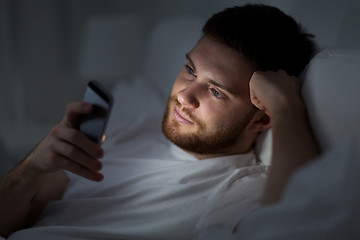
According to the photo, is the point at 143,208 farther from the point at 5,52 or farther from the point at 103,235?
the point at 5,52

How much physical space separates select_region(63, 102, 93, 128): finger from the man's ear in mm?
536

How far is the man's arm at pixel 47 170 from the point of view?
2.19ft

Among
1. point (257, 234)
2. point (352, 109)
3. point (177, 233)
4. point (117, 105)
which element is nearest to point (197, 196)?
point (177, 233)

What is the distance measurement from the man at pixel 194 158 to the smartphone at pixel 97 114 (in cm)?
2

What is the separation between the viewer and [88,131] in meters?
0.67

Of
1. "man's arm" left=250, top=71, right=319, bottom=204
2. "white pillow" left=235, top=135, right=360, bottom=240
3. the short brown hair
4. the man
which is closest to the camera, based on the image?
"white pillow" left=235, top=135, right=360, bottom=240

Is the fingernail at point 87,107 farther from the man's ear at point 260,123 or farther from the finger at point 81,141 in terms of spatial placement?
the man's ear at point 260,123

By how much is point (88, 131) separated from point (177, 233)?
0.35 m

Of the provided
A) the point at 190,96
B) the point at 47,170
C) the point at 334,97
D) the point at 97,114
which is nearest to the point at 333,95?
the point at 334,97

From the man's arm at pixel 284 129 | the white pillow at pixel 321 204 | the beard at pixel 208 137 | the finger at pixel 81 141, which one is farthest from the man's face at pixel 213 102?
the white pillow at pixel 321 204

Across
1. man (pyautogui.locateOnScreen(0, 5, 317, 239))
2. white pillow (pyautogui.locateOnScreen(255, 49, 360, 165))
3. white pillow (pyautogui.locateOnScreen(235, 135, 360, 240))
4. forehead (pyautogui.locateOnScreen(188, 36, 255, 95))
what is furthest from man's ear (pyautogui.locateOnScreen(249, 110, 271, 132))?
white pillow (pyautogui.locateOnScreen(235, 135, 360, 240))

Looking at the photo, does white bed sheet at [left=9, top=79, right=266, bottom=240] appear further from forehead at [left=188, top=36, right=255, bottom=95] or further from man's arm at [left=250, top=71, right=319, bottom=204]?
forehead at [left=188, top=36, right=255, bottom=95]

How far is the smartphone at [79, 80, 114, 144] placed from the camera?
64 centimetres

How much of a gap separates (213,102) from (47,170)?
1.67 ft
